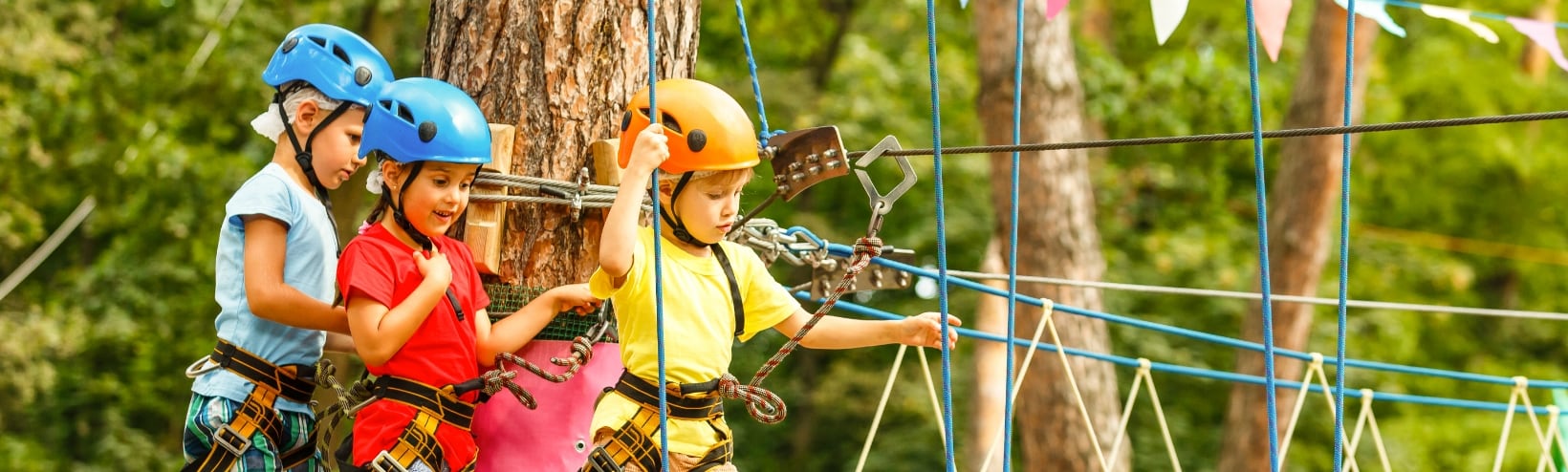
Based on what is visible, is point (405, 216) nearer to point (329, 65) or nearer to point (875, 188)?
point (329, 65)

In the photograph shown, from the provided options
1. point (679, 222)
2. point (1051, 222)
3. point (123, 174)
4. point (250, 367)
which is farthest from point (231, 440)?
point (123, 174)

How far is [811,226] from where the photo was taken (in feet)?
37.7

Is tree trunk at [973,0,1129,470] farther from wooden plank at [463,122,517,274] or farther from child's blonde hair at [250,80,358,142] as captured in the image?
child's blonde hair at [250,80,358,142]

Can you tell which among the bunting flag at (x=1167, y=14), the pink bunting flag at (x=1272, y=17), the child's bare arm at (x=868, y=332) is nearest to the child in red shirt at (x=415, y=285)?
the child's bare arm at (x=868, y=332)

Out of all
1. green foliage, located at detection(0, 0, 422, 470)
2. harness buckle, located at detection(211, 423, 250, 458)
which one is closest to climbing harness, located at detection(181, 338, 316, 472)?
harness buckle, located at detection(211, 423, 250, 458)

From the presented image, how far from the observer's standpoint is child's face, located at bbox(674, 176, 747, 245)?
2166mm

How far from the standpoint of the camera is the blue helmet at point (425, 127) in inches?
84.3

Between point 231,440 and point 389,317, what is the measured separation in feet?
1.42

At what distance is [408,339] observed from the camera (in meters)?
2.19

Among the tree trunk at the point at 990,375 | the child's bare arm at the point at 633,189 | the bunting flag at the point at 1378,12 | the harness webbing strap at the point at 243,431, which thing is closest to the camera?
the child's bare arm at the point at 633,189

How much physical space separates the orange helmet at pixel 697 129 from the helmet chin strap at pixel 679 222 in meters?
0.03

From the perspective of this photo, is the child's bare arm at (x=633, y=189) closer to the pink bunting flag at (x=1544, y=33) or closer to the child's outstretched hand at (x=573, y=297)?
the child's outstretched hand at (x=573, y=297)

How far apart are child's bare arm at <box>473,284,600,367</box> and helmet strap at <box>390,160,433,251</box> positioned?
0.60 feet

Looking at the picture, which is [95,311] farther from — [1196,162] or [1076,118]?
[1196,162]
